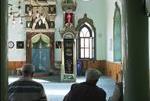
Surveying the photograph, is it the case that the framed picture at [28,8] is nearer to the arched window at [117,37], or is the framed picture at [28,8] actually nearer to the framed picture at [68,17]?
the framed picture at [68,17]

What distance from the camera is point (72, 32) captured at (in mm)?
17047

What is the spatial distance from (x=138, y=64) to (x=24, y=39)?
19.5m

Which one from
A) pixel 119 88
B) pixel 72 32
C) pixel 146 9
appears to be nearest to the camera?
pixel 146 9

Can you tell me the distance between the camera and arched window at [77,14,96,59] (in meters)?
21.2

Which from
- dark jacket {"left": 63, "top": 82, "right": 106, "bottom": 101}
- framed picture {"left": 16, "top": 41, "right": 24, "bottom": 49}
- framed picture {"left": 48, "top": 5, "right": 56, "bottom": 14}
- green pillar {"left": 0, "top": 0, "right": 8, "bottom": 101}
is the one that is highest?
framed picture {"left": 48, "top": 5, "right": 56, "bottom": 14}

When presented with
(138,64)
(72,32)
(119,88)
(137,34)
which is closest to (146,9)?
(137,34)

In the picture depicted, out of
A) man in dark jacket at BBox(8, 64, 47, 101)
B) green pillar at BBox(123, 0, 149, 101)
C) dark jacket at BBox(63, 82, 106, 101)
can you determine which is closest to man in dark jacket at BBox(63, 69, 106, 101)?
dark jacket at BBox(63, 82, 106, 101)

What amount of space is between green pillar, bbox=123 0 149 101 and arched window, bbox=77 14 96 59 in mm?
19217

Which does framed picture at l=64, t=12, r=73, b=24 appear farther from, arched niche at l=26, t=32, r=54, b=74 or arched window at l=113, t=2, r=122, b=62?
arched window at l=113, t=2, r=122, b=62

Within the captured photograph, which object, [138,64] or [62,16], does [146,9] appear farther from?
[62,16]

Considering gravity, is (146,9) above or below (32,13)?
below

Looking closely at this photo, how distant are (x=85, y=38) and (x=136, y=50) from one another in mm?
19271

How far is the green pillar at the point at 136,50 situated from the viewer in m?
1.91

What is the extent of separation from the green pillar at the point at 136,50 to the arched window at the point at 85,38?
19.2m
